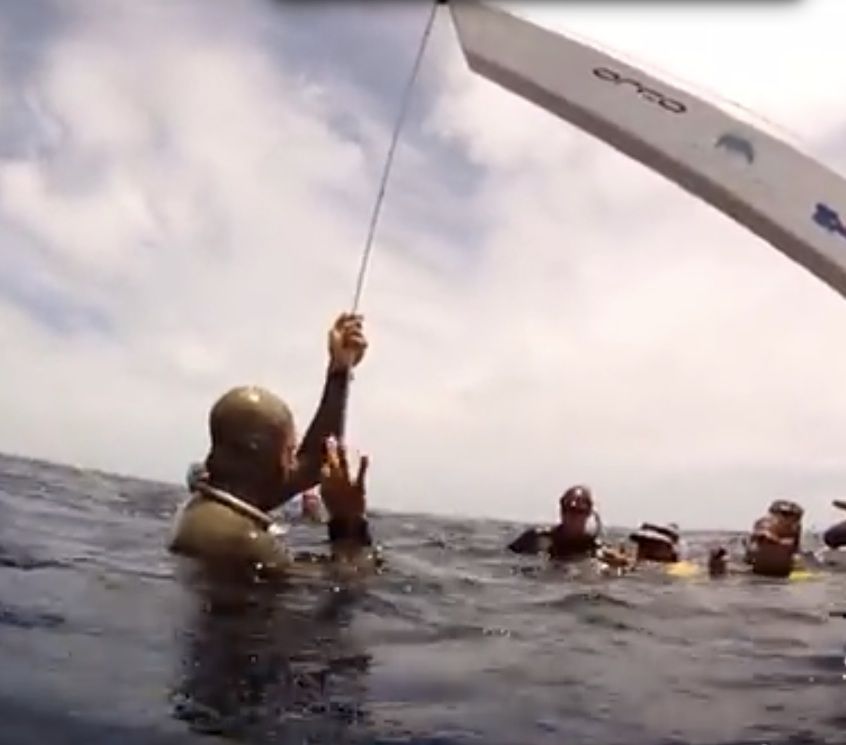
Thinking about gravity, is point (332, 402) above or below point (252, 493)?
above

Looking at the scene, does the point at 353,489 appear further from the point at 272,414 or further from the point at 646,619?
the point at 646,619

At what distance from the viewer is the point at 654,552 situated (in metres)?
13.3

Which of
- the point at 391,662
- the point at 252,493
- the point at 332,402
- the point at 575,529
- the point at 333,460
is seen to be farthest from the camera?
the point at 575,529

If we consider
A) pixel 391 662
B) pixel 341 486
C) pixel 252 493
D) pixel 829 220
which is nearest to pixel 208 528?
pixel 252 493

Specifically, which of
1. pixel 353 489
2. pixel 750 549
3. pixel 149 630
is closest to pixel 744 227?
pixel 353 489

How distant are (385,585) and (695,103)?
12.4 feet

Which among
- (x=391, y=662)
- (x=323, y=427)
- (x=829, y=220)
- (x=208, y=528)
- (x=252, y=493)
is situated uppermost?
(x=829, y=220)

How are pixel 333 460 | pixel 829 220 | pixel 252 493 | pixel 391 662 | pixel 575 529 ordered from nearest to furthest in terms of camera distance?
1. pixel 391 662
2. pixel 829 220
3. pixel 333 460
4. pixel 252 493
5. pixel 575 529

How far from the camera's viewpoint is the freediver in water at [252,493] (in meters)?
7.44

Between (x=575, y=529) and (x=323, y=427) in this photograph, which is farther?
(x=575, y=529)

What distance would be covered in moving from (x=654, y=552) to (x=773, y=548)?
1.26 meters

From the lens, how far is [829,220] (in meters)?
6.56

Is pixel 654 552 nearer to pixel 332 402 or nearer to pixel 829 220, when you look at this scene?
pixel 332 402

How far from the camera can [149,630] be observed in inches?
254
